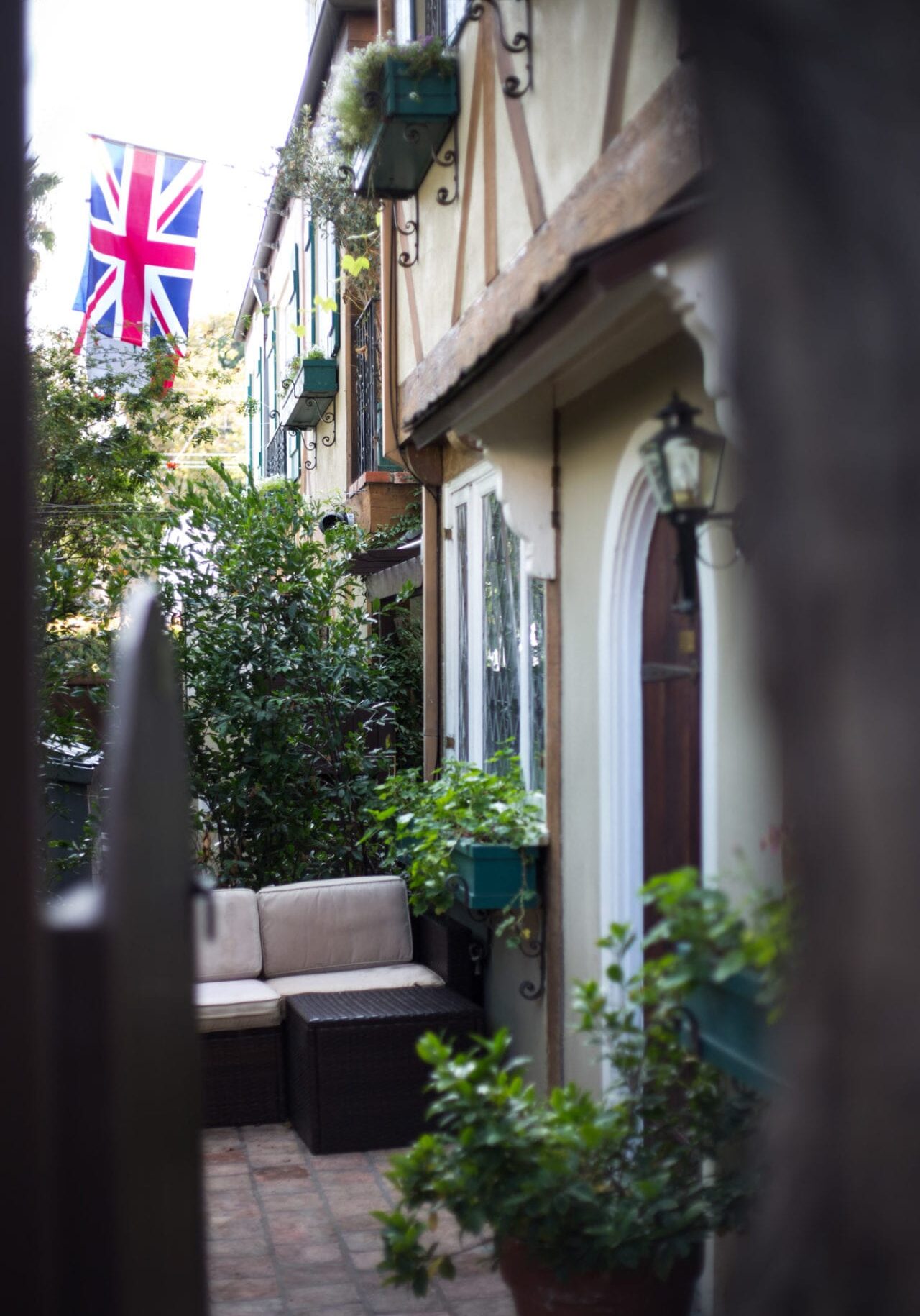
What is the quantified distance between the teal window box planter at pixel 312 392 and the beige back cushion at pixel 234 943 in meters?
5.62

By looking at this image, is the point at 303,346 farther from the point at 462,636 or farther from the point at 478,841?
the point at 478,841

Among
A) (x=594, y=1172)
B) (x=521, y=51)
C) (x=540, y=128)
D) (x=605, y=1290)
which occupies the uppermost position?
(x=521, y=51)

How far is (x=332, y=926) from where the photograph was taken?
6.42 meters

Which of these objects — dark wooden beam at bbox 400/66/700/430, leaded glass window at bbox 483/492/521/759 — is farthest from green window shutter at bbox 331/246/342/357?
dark wooden beam at bbox 400/66/700/430

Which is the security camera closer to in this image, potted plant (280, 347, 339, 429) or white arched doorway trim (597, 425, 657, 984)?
potted plant (280, 347, 339, 429)

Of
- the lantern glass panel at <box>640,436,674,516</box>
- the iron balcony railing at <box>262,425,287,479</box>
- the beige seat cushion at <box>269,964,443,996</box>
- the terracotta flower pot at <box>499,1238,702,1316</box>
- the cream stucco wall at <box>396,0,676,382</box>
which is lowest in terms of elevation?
the terracotta flower pot at <box>499,1238,702,1316</box>

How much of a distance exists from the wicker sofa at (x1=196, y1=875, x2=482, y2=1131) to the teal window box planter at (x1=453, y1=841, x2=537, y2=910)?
3.31ft

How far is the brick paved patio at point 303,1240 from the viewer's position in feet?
13.8

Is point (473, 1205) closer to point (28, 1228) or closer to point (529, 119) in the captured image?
point (28, 1228)

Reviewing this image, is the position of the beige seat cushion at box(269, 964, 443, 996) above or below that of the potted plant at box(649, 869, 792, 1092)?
below

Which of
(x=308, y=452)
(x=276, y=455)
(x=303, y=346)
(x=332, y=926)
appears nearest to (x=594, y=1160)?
(x=332, y=926)

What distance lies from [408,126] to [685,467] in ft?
11.6

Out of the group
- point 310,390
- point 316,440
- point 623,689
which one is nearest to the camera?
point 623,689

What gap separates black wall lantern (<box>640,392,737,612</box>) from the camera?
285 centimetres
